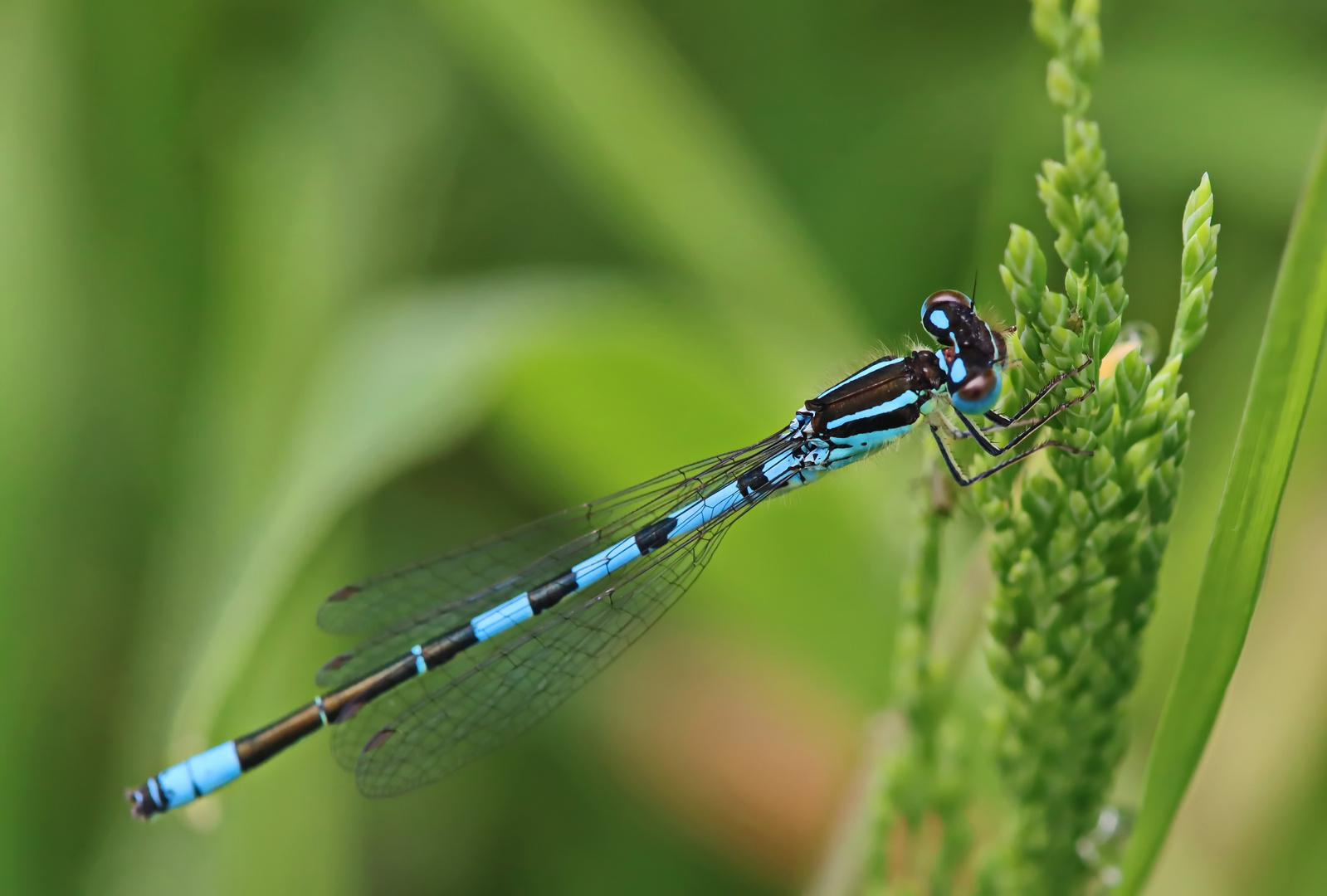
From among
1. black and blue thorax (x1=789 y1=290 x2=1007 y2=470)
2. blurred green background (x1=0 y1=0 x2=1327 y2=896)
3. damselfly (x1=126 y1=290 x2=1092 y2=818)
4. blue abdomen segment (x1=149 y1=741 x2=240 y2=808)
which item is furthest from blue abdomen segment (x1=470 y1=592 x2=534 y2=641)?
black and blue thorax (x1=789 y1=290 x2=1007 y2=470)

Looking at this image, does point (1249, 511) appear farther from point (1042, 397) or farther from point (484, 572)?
point (484, 572)

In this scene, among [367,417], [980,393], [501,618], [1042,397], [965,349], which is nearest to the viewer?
[1042,397]

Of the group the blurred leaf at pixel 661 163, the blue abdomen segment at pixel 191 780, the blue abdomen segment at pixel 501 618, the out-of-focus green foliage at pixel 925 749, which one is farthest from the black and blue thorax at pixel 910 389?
the blue abdomen segment at pixel 191 780

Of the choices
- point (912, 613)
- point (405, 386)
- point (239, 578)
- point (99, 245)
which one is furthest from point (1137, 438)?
point (99, 245)

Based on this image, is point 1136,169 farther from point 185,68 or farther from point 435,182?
point 185,68

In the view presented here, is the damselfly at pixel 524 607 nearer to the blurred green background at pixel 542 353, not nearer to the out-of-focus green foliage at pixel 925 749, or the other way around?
the blurred green background at pixel 542 353

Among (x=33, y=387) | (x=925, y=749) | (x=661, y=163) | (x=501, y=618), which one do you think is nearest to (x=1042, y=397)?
(x=925, y=749)

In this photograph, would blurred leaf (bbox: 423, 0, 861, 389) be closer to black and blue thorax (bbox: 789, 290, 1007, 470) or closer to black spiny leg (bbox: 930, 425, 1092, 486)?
black and blue thorax (bbox: 789, 290, 1007, 470)
